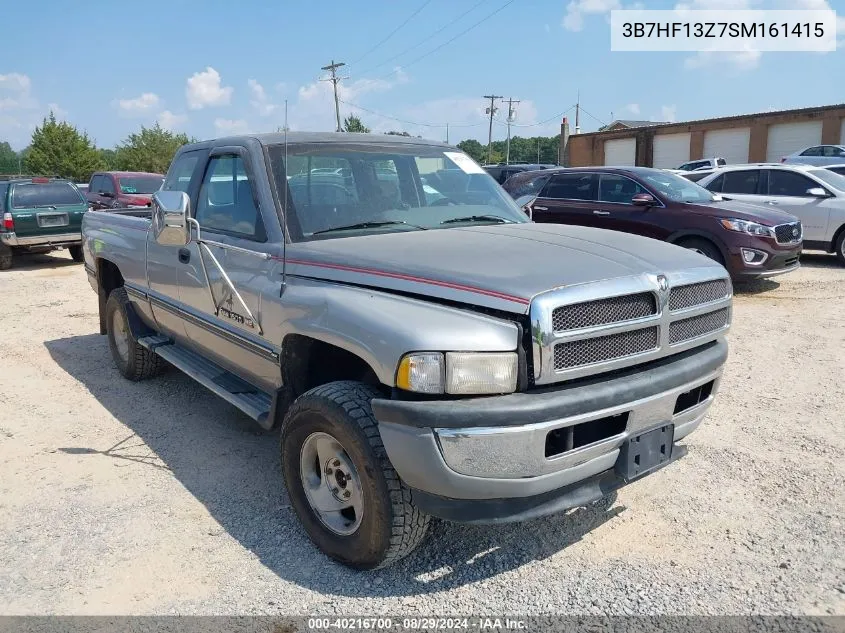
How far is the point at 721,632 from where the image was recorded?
2.62m

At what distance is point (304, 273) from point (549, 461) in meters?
1.44

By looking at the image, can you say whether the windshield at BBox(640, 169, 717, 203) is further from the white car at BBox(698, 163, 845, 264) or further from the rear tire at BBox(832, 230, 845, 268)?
the rear tire at BBox(832, 230, 845, 268)

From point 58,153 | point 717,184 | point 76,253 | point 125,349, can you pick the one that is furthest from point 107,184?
point 58,153

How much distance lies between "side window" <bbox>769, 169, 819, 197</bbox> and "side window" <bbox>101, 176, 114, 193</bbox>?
543 inches

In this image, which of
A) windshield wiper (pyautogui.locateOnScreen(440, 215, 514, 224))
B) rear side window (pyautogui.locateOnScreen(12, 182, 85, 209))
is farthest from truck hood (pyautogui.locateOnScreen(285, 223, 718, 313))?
rear side window (pyautogui.locateOnScreen(12, 182, 85, 209))

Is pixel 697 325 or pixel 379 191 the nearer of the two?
pixel 697 325

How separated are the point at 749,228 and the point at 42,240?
12255 millimetres

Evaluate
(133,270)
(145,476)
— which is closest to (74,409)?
(133,270)

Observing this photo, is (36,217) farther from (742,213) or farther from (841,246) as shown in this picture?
(841,246)

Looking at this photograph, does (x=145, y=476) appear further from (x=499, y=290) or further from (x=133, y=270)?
(x=499, y=290)

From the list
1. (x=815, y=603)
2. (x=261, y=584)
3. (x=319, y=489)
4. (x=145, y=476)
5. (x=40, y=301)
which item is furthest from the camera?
(x=40, y=301)

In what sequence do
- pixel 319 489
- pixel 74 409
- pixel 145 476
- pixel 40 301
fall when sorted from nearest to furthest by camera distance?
pixel 319 489 < pixel 145 476 < pixel 74 409 < pixel 40 301

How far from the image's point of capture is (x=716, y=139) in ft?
118

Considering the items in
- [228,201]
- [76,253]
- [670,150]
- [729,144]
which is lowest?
[76,253]
